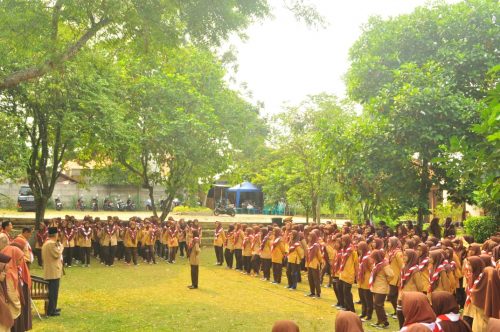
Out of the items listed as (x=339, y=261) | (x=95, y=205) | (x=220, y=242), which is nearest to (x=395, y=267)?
(x=339, y=261)

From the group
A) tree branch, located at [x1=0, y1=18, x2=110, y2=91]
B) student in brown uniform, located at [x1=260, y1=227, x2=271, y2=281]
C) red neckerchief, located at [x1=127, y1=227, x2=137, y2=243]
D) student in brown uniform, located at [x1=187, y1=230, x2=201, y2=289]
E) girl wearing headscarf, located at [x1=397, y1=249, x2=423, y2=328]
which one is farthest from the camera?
red neckerchief, located at [x1=127, y1=227, x2=137, y2=243]

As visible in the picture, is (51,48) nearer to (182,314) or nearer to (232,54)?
(182,314)

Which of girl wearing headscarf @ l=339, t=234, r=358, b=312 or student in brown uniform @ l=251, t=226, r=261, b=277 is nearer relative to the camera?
girl wearing headscarf @ l=339, t=234, r=358, b=312

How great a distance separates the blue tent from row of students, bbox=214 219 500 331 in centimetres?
2296

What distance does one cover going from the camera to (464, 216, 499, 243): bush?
1964cm

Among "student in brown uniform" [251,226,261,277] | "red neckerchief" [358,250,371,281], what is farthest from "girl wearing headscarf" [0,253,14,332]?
"student in brown uniform" [251,226,261,277]

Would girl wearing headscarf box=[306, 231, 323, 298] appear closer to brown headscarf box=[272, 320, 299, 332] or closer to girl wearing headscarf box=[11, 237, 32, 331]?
girl wearing headscarf box=[11, 237, 32, 331]

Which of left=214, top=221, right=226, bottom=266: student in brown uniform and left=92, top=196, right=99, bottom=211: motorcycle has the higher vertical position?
left=92, top=196, right=99, bottom=211: motorcycle

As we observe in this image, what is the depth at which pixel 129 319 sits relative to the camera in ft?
34.6

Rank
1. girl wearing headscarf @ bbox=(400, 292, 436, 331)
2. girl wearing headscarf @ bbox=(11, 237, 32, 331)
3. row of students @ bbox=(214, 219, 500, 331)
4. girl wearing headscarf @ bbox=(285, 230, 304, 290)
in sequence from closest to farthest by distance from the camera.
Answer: girl wearing headscarf @ bbox=(400, 292, 436, 331), girl wearing headscarf @ bbox=(11, 237, 32, 331), row of students @ bbox=(214, 219, 500, 331), girl wearing headscarf @ bbox=(285, 230, 304, 290)

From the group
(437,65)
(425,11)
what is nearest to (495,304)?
(437,65)

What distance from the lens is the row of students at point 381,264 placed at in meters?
9.74

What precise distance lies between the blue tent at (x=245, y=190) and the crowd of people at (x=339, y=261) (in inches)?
767

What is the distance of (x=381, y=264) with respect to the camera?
10.6m
